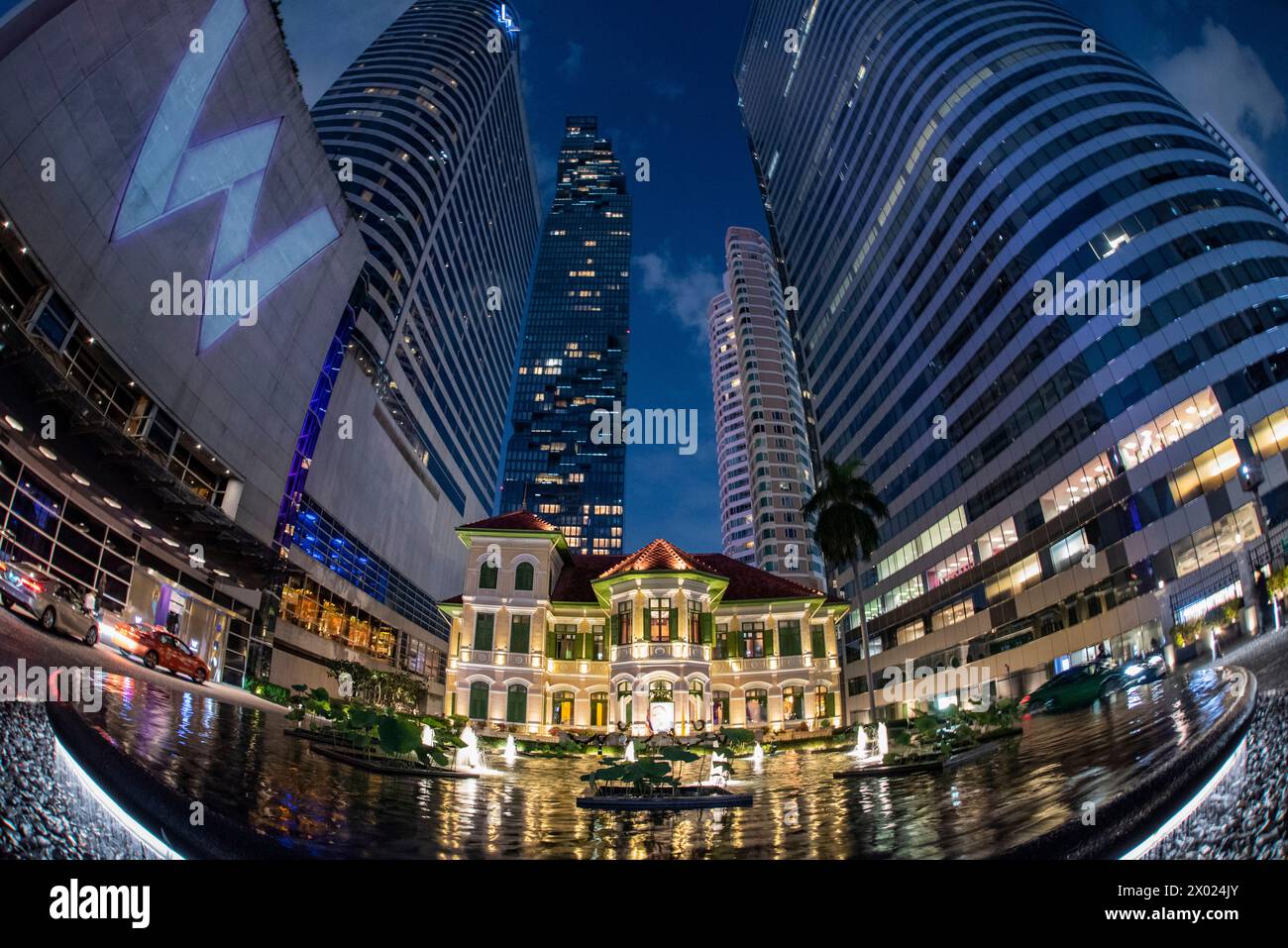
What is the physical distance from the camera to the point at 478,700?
113 feet

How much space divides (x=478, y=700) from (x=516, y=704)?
203 cm

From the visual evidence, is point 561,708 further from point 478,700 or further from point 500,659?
point 478,700

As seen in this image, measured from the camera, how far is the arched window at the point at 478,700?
34.1 metres

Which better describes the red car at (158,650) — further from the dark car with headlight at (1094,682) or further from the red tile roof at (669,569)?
the dark car with headlight at (1094,682)

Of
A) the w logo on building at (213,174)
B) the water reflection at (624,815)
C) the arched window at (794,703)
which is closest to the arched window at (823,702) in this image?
the arched window at (794,703)

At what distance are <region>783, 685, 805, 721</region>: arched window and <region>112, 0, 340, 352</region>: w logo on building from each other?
118 ft

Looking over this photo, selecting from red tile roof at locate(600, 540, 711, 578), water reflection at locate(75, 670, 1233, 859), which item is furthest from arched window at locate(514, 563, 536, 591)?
water reflection at locate(75, 670, 1233, 859)

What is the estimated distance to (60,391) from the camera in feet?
74.8

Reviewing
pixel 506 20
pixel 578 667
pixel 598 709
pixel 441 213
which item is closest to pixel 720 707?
pixel 598 709

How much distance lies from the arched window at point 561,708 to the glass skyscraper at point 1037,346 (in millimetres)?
28535

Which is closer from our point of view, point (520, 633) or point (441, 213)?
point (520, 633)

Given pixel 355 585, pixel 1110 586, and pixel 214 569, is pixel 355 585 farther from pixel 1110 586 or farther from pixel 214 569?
pixel 1110 586

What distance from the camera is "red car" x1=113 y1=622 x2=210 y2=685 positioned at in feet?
64.5
